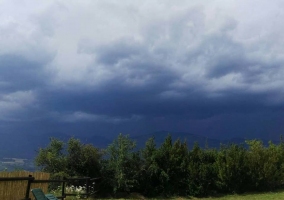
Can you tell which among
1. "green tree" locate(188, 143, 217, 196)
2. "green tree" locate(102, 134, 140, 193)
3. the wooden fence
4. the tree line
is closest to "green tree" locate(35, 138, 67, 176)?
the tree line

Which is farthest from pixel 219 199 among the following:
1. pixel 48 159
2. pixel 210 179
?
pixel 48 159

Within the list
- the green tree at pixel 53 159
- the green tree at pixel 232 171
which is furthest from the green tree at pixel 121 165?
the green tree at pixel 232 171

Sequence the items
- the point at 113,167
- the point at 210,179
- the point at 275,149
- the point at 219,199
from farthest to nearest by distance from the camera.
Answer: the point at 275,149 < the point at 210,179 < the point at 113,167 < the point at 219,199

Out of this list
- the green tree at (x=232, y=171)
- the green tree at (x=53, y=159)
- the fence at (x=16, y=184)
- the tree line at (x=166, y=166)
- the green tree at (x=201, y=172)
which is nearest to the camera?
the fence at (x=16, y=184)

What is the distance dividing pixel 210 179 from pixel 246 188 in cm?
260

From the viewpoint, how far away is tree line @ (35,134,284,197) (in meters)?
20.8

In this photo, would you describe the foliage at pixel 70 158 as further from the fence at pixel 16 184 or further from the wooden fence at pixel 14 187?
the wooden fence at pixel 14 187

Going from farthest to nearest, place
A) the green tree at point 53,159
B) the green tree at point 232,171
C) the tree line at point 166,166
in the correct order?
the green tree at point 232,171, the tree line at point 166,166, the green tree at point 53,159

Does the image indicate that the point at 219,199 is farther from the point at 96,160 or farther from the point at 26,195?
the point at 26,195

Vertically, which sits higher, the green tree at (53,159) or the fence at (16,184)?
the green tree at (53,159)

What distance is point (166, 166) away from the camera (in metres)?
22.1

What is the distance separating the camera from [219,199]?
64.4ft

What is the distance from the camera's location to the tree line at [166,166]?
20.8m

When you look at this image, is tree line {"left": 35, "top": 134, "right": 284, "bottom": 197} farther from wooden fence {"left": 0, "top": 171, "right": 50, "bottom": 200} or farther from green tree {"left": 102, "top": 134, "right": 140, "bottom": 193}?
wooden fence {"left": 0, "top": 171, "right": 50, "bottom": 200}
